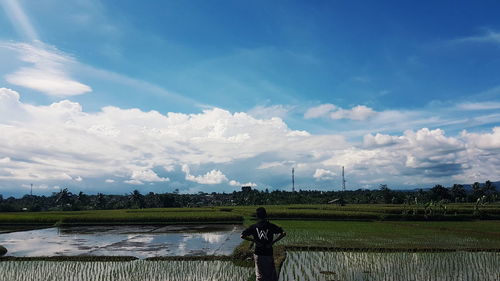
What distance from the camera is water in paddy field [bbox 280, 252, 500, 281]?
10.9 m

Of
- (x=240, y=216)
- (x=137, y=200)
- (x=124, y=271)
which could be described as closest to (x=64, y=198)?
(x=137, y=200)

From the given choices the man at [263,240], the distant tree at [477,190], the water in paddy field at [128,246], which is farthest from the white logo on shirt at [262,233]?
the distant tree at [477,190]

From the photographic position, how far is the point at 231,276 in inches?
444

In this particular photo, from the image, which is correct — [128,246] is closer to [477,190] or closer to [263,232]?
[263,232]

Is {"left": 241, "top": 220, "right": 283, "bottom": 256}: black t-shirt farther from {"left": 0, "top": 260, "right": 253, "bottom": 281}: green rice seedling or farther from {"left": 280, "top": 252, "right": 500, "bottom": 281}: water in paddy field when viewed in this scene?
→ {"left": 0, "top": 260, "right": 253, "bottom": 281}: green rice seedling

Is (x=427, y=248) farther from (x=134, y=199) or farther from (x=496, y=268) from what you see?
(x=134, y=199)

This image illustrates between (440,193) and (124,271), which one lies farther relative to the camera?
(440,193)

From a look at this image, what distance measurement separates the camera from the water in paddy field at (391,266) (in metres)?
10.9

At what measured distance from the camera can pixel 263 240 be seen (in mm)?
6230

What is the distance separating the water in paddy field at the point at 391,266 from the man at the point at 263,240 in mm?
4663

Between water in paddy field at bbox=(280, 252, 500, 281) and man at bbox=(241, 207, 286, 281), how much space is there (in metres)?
4.66

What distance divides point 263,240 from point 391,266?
7808 mm

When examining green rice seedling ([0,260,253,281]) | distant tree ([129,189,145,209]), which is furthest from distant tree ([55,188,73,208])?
green rice seedling ([0,260,253,281])

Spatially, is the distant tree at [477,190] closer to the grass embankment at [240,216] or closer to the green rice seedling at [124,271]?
the grass embankment at [240,216]
